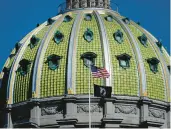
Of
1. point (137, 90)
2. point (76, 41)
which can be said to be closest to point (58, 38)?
point (76, 41)

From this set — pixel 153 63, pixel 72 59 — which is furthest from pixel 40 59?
pixel 153 63

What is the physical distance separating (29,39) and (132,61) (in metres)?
12.7

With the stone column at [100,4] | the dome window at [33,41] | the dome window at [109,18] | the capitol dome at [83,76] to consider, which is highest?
the stone column at [100,4]

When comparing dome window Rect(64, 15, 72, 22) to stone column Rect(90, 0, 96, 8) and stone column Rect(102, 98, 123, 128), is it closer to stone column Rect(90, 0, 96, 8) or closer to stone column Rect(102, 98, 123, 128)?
stone column Rect(90, 0, 96, 8)

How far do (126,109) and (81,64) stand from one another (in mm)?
6997

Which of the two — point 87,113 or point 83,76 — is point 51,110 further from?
point 83,76

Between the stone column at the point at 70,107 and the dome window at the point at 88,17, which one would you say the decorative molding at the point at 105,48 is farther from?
the stone column at the point at 70,107

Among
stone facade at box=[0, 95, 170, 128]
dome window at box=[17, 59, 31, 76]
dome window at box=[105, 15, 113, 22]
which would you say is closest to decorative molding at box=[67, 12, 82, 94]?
stone facade at box=[0, 95, 170, 128]

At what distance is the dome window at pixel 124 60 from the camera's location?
122m

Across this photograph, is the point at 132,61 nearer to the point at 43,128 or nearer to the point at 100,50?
the point at 100,50

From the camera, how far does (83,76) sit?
11988 centimetres

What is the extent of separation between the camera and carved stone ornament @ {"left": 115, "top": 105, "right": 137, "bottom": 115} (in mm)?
118188

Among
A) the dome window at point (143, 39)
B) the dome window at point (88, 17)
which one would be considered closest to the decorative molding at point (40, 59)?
the dome window at point (88, 17)

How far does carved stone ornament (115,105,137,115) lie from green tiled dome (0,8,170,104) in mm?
1617
